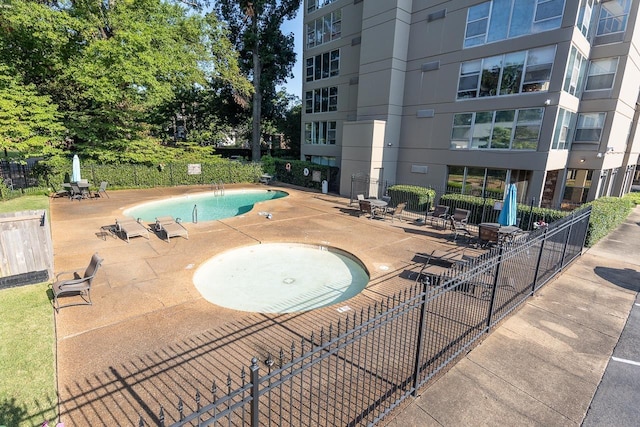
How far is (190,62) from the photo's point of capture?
2334 cm

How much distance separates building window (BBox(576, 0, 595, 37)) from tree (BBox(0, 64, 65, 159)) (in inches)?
1048

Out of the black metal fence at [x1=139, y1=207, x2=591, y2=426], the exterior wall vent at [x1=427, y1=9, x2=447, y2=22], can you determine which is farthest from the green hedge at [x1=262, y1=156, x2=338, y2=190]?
the black metal fence at [x1=139, y1=207, x2=591, y2=426]

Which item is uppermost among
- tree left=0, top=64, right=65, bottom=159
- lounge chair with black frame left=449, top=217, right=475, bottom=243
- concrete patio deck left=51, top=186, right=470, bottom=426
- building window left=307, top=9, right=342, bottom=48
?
building window left=307, top=9, right=342, bottom=48

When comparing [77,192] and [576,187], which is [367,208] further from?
[77,192]

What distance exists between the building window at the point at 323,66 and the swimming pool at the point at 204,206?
37.5ft

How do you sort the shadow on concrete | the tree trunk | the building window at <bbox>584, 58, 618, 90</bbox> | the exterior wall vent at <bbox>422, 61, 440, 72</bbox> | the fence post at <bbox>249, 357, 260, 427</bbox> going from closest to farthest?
1. the fence post at <bbox>249, 357, 260, 427</bbox>
2. the shadow on concrete
3. the building window at <bbox>584, 58, 618, 90</bbox>
4. the exterior wall vent at <bbox>422, 61, 440, 72</bbox>
5. the tree trunk

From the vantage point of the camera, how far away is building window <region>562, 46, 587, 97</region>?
14468 mm

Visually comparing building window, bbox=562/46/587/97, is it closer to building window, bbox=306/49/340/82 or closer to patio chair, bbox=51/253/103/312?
building window, bbox=306/49/340/82

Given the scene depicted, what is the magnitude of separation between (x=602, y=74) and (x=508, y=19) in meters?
6.05

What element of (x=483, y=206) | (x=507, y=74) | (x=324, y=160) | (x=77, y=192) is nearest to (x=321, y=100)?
(x=324, y=160)

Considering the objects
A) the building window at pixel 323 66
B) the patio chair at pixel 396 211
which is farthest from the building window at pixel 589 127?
the building window at pixel 323 66

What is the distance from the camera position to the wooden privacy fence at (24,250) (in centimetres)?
700

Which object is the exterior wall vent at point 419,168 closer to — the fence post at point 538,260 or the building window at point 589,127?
the building window at point 589,127

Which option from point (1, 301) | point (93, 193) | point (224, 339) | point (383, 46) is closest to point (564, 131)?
point (383, 46)
